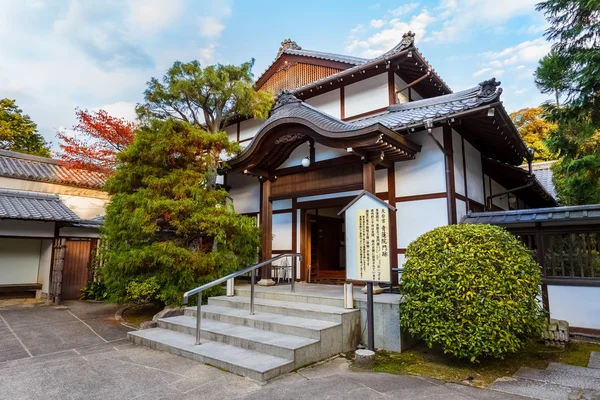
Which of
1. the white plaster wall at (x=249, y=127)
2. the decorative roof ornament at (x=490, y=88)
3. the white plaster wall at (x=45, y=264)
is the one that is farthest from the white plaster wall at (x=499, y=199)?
the white plaster wall at (x=45, y=264)

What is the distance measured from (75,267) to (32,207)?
2429 millimetres

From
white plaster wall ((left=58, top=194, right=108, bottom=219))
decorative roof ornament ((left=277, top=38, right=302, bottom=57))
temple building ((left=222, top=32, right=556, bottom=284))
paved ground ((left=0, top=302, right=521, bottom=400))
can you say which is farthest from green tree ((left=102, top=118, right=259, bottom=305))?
white plaster wall ((left=58, top=194, right=108, bottom=219))

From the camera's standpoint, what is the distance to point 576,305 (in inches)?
238

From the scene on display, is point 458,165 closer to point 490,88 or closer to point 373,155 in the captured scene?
point 490,88

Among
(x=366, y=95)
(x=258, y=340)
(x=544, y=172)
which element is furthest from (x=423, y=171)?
(x=544, y=172)

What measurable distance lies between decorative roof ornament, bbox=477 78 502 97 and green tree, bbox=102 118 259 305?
5.66 meters

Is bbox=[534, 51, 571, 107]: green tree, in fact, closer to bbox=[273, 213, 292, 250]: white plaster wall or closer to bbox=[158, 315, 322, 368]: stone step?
bbox=[273, 213, 292, 250]: white plaster wall

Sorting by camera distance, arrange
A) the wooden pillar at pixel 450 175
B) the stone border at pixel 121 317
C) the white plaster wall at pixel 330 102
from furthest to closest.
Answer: the white plaster wall at pixel 330 102 → the stone border at pixel 121 317 → the wooden pillar at pixel 450 175

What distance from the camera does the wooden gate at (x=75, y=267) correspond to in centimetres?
1137

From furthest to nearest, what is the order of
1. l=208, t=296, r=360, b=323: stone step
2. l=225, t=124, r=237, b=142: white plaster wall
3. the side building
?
l=225, t=124, r=237, b=142: white plaster wall → the side building → l=208, t=296, r=360, b=323: stone step

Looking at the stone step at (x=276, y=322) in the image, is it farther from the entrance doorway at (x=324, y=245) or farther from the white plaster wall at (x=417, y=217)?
the entrance doorway at (x=324, y=245)

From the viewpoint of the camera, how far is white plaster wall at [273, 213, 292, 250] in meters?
Result: 9.52

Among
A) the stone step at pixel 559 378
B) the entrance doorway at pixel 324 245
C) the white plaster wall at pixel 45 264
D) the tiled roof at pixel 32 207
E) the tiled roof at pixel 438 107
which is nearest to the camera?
the stone step at pixel 559 378

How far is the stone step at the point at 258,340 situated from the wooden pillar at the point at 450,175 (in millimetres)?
3942
